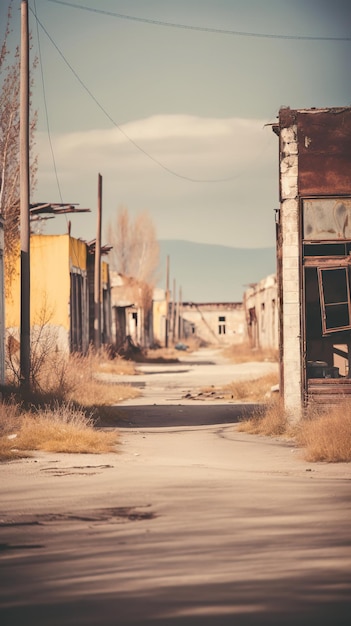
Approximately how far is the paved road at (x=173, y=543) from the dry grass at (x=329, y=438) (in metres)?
0.33

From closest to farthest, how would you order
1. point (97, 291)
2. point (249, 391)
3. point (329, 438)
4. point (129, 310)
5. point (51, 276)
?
1. point (329, 438)
2. point (249, 391)
3. point (51, 276)
4. point (97, 291)
5. point (129, 310)

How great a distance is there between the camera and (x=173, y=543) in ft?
22.6

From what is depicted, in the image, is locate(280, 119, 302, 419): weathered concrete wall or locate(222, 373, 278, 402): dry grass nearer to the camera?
locate(280, 119, 302, 419): weathered concrete wall

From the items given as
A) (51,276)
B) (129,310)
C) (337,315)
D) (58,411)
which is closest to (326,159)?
(58,411)

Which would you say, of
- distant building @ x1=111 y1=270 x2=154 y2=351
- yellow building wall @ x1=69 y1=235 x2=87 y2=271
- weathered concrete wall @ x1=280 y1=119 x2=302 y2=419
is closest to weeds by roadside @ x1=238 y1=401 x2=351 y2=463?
weathered concrete wall @ x1=280 y1=119 x2=302 y2=419

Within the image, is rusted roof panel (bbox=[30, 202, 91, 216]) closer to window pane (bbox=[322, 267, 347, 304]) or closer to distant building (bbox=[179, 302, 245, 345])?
window pane (bbox=[322, 267, 347, 304])

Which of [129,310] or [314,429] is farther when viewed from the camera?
[129,310]

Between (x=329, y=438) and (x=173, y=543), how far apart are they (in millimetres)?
6152

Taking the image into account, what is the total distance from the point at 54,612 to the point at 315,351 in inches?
690

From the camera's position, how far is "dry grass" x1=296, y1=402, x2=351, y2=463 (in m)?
12.3

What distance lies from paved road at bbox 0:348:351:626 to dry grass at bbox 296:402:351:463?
325 millimetres

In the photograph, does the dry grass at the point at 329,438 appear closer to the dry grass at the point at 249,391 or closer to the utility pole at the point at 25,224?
the utility pole at the point at 25,224

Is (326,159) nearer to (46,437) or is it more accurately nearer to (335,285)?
(335,285)

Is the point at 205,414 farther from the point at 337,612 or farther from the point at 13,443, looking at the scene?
the point at 337,612
